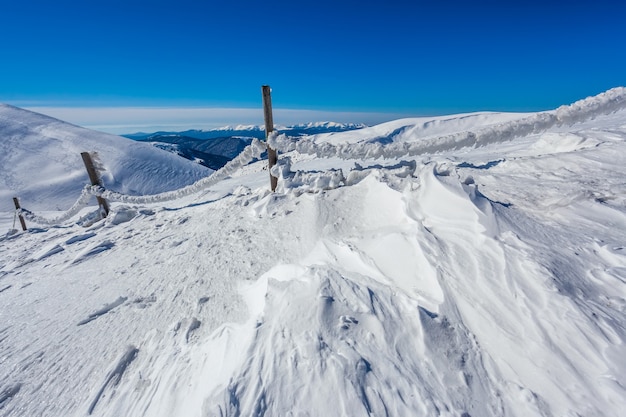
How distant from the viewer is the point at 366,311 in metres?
1.61

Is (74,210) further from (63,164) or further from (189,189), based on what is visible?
(63,164)

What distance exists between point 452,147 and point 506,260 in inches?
70.5

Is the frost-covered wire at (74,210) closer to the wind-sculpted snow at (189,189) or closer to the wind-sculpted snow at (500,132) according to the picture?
the wind-sculpted snow at (189,189)

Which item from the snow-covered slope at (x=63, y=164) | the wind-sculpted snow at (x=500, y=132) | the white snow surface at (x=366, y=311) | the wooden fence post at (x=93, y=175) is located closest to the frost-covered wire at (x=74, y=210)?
the wooden fence post at (x=93, y=175)

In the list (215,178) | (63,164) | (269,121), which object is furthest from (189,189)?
(63,164)

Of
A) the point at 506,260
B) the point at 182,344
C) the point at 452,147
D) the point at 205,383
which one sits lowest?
the point at 182,344

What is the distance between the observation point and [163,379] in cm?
152

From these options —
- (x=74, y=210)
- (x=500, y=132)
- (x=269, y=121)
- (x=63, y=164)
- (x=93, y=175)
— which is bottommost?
(x=74, y=210)

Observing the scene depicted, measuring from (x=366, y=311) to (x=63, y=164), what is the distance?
24487mm

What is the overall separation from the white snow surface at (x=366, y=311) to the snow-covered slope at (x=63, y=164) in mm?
16157

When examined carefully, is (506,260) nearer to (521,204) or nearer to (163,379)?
(521,204)

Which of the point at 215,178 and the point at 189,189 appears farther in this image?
the point at 189,189

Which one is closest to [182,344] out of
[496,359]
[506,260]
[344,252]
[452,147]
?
[344,252]

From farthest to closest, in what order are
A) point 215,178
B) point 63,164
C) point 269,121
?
1. point 63,164
2. point 215,178
3. point 269,121
